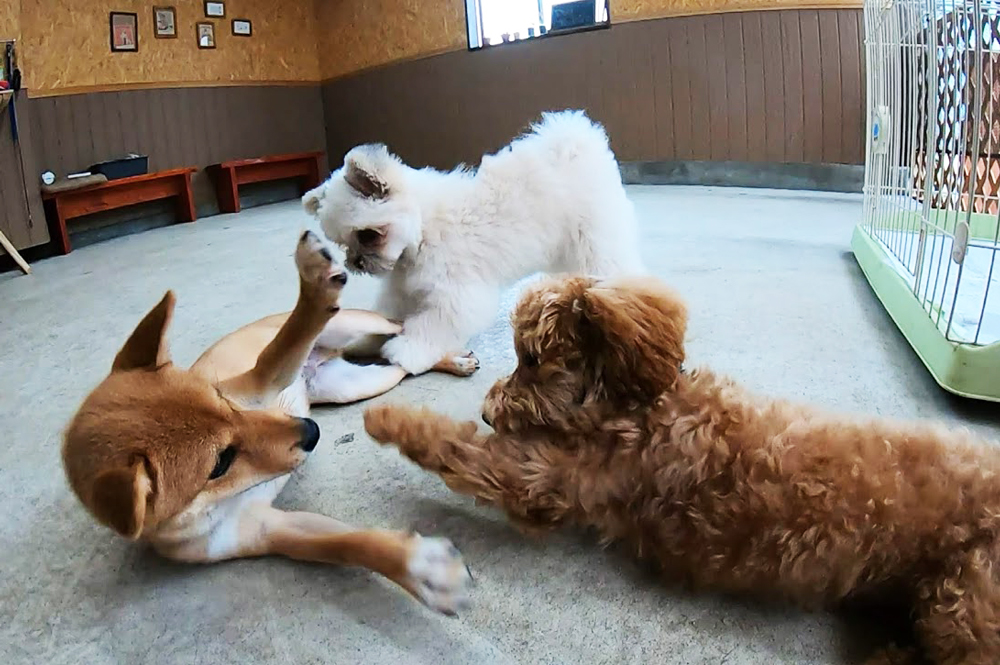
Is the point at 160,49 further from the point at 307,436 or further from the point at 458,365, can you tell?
the point at 307,436

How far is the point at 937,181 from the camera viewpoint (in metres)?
2.24

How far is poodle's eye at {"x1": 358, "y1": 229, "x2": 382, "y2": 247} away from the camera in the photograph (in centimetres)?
205

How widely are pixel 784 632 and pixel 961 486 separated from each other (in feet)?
0.95

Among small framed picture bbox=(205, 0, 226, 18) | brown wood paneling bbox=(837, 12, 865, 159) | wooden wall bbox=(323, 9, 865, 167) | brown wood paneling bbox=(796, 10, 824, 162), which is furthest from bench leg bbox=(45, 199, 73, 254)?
brown wood paneling bbox=(837, 12, 865, 159)

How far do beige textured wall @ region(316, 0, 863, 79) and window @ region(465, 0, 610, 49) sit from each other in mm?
105

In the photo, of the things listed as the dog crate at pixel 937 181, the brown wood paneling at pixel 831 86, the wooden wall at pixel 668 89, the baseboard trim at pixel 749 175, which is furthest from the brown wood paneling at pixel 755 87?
the dog crate at pixel 937 181

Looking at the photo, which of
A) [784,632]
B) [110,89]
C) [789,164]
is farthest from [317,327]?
[110,89]

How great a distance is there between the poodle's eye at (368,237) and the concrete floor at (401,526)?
40 centimetres

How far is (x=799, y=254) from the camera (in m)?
→ 3.12

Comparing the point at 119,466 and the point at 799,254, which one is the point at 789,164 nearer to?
the point at 799,254

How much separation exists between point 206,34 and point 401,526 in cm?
595

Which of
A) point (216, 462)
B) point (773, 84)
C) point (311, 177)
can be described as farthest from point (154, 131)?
point (216, 462)

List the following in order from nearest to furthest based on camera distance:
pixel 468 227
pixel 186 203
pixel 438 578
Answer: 1. pixel 438 578
2. pixel 468 227
3. pixel 186 203

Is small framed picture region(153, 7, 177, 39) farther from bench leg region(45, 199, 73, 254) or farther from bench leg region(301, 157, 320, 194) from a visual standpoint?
bench leg region(45, 199, 73, 254)
